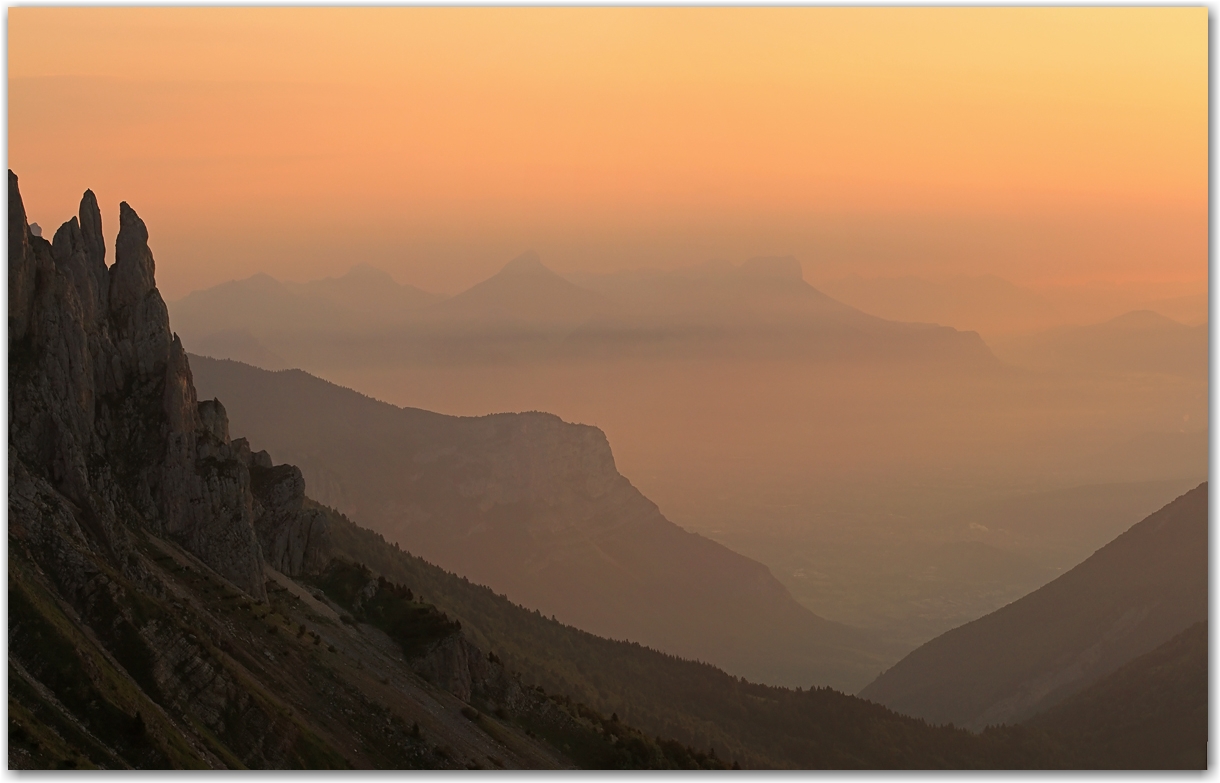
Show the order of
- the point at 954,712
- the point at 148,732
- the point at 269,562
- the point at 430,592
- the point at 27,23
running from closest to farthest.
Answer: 1. the point at 148,732
2. the point at 27,23
3. the point at 269,562
4. the point at 430,592
5. the point at 954,712

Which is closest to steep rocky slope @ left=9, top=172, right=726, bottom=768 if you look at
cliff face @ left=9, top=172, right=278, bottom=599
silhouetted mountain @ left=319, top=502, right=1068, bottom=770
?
cliff face @ left=9, top=172, right=278, bottom=599

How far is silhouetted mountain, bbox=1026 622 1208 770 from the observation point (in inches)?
4742

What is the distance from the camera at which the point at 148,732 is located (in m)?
59.2

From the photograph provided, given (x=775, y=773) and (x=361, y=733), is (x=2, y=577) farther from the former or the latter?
(x=775, y=773)

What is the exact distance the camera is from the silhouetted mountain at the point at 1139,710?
120438 millimetres

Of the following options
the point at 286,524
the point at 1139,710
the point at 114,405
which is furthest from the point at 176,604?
the point at 1139,710

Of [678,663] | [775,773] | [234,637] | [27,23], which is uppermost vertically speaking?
[27,23]

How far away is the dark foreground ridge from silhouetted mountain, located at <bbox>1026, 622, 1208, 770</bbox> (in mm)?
51831

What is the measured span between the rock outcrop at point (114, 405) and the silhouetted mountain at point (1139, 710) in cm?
6854

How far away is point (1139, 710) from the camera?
141 meters

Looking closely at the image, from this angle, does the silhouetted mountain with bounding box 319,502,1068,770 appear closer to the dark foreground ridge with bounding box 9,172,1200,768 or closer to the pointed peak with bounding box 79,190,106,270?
the dark foreground ridge with bounding box 9,172,1200,768

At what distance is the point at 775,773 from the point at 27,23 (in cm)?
5219

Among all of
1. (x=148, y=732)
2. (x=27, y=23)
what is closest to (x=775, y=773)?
(x=148, y=732)

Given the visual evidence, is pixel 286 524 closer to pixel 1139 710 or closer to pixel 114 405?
pixel 114 405
